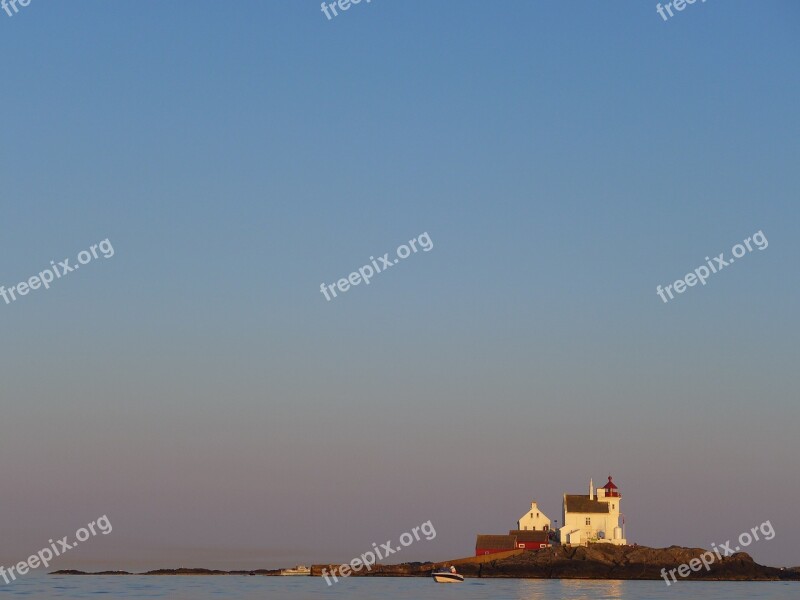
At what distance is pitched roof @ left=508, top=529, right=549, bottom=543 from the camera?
128500 mm

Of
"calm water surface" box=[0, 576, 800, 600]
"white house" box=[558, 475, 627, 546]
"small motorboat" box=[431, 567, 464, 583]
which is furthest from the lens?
"white house" box=[558, 475, 627, 546]

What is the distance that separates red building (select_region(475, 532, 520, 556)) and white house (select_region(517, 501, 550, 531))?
569 cm

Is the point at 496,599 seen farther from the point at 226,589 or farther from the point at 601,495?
the point at 601,495

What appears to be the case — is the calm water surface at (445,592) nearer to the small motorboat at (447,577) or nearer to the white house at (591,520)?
the small motorboat at (447,577)

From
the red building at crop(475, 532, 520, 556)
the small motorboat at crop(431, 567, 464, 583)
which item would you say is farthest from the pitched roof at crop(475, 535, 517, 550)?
the small motorboat at crop(431, 567, 464, 583)

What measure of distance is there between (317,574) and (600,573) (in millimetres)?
36867

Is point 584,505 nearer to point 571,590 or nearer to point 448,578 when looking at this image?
point 448,578

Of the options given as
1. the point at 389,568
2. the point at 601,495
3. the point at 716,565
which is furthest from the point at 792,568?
the point at 389,568

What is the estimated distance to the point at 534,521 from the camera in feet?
439

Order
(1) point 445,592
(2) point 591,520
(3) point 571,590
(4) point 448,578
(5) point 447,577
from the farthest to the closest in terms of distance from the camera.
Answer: (2) point 591,520 → (5) point 447,577 → (4) point 448,578 → (3) point 571,590 → (1) point 445,592

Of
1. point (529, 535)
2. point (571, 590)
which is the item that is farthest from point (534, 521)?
point (571, 590)

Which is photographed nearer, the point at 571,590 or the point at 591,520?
the point at 571,590

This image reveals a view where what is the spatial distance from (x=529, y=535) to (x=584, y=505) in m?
7.60

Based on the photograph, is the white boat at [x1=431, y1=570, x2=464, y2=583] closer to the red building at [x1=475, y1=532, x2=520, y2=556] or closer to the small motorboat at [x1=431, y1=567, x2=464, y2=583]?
the small motorboat at [x1=431, y1=567, x2=464, y2=583]
